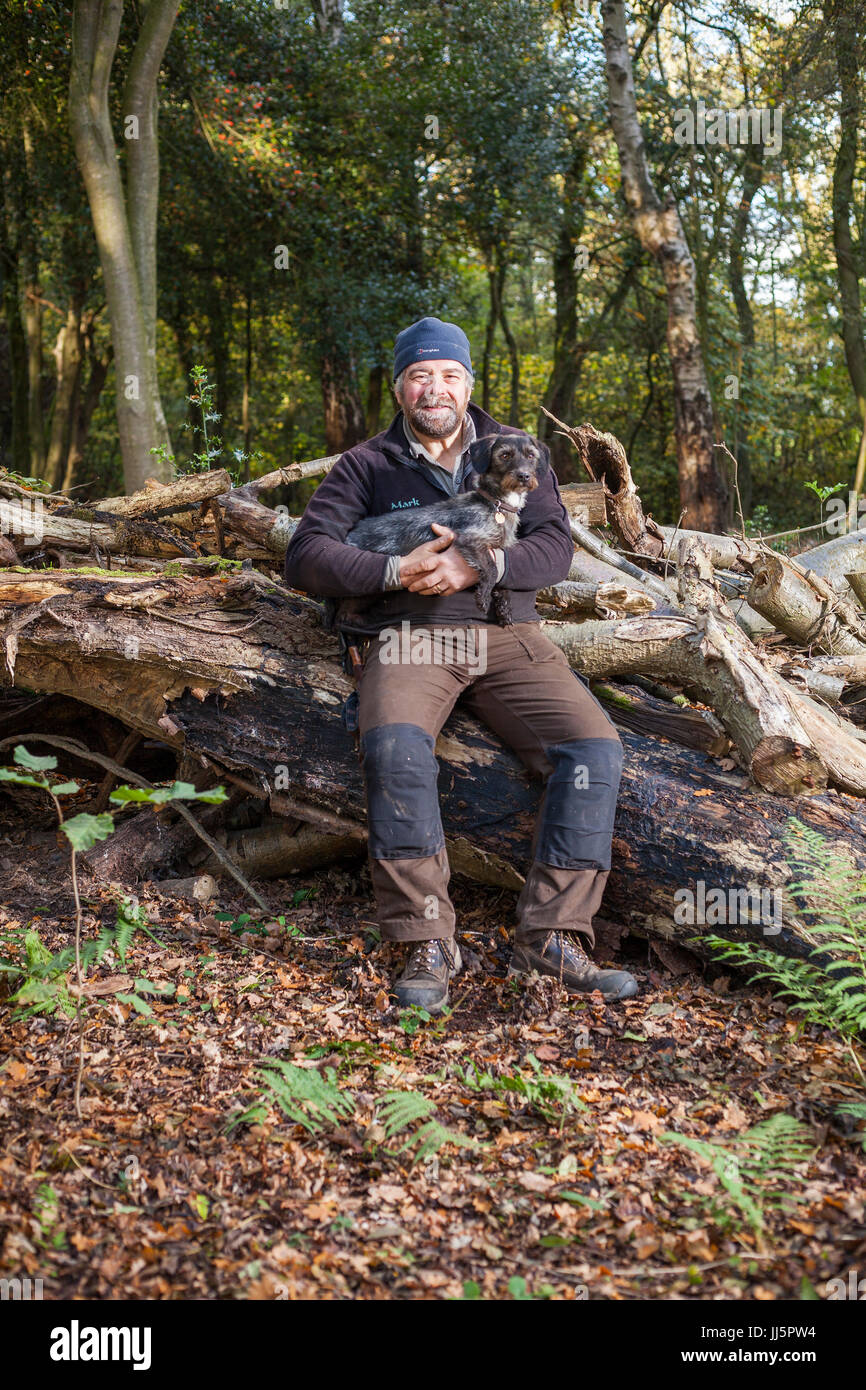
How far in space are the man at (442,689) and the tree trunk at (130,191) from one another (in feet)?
22.7

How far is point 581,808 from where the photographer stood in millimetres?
4004

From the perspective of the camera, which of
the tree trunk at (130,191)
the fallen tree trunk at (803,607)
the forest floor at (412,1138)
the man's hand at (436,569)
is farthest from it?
the tree trunk at (130,191)

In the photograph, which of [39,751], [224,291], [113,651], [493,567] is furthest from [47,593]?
[224,291]

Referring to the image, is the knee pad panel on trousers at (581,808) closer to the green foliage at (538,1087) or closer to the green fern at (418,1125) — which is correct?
the green foliage at (538,1087)

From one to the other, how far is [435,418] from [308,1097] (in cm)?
296

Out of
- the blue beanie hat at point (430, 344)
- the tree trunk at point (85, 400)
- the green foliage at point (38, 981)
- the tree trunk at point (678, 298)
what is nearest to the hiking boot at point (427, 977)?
the green foliage at point (38, 981)

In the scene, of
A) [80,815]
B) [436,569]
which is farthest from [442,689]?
[80,815]

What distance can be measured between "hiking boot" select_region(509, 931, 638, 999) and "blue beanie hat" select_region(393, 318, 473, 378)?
2598 millimetres

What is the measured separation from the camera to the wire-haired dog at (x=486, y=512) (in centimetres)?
445

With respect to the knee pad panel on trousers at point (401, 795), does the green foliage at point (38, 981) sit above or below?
below

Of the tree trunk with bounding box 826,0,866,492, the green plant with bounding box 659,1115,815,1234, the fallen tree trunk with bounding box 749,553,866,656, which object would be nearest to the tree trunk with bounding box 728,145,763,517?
the tree trunk with bounding box 826,0,866,492

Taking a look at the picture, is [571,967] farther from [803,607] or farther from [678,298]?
[678,298]

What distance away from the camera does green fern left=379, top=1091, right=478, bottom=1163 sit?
9.78 feet

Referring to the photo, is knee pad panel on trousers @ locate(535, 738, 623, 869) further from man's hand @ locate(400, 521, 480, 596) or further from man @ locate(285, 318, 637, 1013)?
man's hand @ locate(400, 521, 480, 596)
